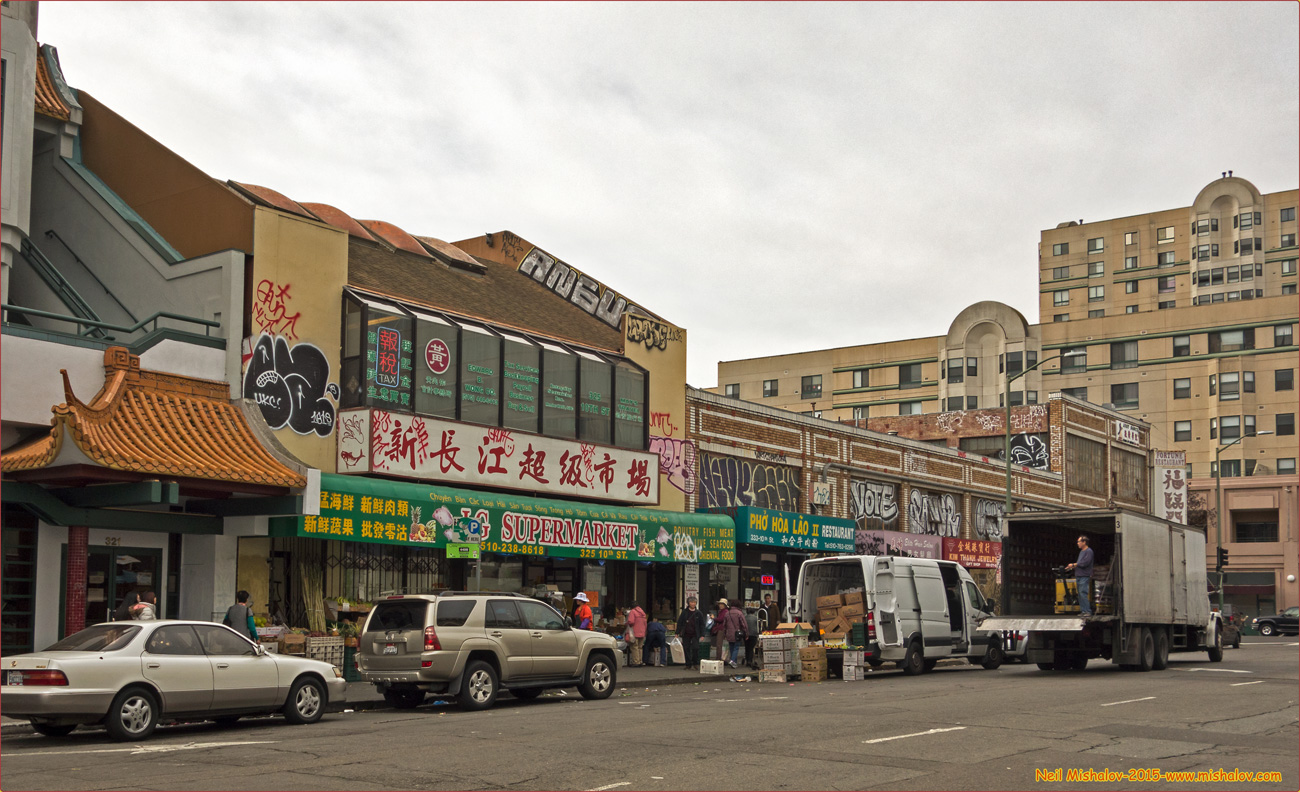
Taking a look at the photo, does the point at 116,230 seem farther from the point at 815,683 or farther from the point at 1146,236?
the point at 1146,236

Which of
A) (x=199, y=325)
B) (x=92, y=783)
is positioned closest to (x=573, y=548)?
(x=199, y=325)

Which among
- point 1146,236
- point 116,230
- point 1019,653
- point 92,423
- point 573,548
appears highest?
point 1146,236

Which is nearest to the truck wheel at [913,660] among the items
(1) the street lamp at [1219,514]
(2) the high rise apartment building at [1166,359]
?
(1) the street lamp at [1219,514]

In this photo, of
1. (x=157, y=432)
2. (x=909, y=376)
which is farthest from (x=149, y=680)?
(x=909, y=376)

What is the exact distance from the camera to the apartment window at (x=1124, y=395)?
89.3 m

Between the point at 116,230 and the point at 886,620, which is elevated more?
the point at 116,230

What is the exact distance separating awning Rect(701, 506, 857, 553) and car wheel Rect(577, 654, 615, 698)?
12.3 meters

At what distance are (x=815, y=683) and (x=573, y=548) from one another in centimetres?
604

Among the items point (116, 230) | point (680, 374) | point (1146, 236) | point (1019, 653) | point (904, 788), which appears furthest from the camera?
point (1146, 236)

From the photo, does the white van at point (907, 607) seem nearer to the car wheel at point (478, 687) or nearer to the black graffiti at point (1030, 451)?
the car wheel at point (478, 687)

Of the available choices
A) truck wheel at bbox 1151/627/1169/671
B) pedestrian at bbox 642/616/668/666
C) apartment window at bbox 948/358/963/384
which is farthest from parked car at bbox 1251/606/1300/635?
pedestrian at bbox 642/616/668/666

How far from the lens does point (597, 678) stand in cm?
2014

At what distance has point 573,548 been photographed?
26.8m

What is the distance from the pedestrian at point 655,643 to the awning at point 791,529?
463 cm
